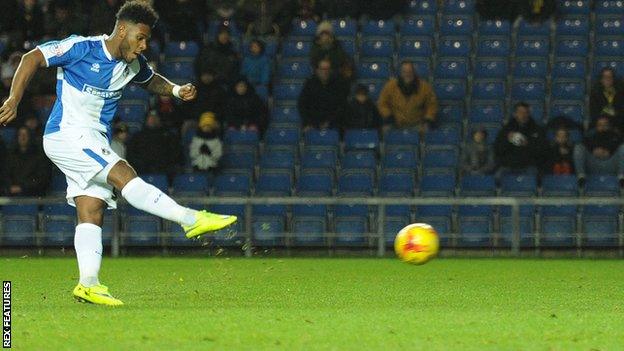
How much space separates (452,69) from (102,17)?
5765 mm

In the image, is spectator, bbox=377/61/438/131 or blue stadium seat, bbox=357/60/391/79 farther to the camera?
blue stadium seat, bbox=357/60/391/79

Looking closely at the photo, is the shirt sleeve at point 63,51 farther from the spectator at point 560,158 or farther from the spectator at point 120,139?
the spectator at point 560,158

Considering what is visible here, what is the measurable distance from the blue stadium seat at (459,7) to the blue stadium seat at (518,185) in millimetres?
4293

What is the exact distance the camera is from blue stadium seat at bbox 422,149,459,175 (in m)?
20.4

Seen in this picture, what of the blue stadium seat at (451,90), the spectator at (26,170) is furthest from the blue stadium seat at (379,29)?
the spectator at (26,170)

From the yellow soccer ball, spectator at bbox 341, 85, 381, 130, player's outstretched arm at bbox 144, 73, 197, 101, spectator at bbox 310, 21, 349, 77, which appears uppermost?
spectator at bbox 310, 21, 349, 77

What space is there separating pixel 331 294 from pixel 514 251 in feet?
26.1

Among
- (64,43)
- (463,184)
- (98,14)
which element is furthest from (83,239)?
(98,14)

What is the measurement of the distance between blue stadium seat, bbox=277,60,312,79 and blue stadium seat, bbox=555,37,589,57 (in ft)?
13.6

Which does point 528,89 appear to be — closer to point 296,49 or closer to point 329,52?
point 329,52

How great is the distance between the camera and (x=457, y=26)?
2297 centimetres

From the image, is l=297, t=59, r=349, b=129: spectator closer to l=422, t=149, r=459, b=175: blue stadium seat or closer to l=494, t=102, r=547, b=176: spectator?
l=422, t=149, r=459, b=175: blue stadium seat

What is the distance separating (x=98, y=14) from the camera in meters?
22.3

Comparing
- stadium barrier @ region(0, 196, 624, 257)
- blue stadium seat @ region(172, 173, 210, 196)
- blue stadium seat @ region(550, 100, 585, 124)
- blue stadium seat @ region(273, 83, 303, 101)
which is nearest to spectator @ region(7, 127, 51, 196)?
stadium barrier @ region(0, 196, 624, 257)
